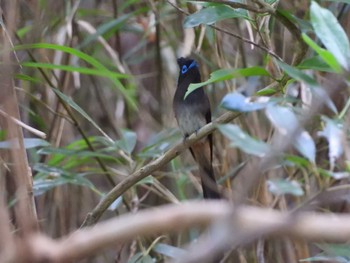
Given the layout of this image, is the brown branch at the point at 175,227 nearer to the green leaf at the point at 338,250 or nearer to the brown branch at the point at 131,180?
the green leaf at the point at 338,250

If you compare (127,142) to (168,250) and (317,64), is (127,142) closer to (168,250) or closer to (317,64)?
(168,250)

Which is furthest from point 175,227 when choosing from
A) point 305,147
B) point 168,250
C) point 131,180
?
point 168,250

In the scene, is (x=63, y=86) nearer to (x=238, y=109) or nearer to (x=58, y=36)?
(x=58, y=36)

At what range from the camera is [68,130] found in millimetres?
3637

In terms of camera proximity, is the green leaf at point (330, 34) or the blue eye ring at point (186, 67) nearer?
the green leaf at point (330, 34)

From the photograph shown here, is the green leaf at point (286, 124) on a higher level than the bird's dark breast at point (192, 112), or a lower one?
higher

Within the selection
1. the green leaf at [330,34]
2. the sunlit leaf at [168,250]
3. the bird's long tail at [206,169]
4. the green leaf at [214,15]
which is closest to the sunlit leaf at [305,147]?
the green leaf at [330,34]

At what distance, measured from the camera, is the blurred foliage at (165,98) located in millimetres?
1672

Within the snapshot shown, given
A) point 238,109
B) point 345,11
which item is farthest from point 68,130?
point 238,109

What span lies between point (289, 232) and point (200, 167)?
6.51ft

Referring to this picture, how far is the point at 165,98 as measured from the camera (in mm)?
3588

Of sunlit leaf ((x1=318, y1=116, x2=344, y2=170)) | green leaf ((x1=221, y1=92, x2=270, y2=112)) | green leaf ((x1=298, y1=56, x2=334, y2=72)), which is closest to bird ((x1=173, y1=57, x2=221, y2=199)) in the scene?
green leaf ((x1=298, y1=56, x2=334, y2=72))

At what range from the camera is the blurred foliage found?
5.49 ft

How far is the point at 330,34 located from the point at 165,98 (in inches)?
91.1
